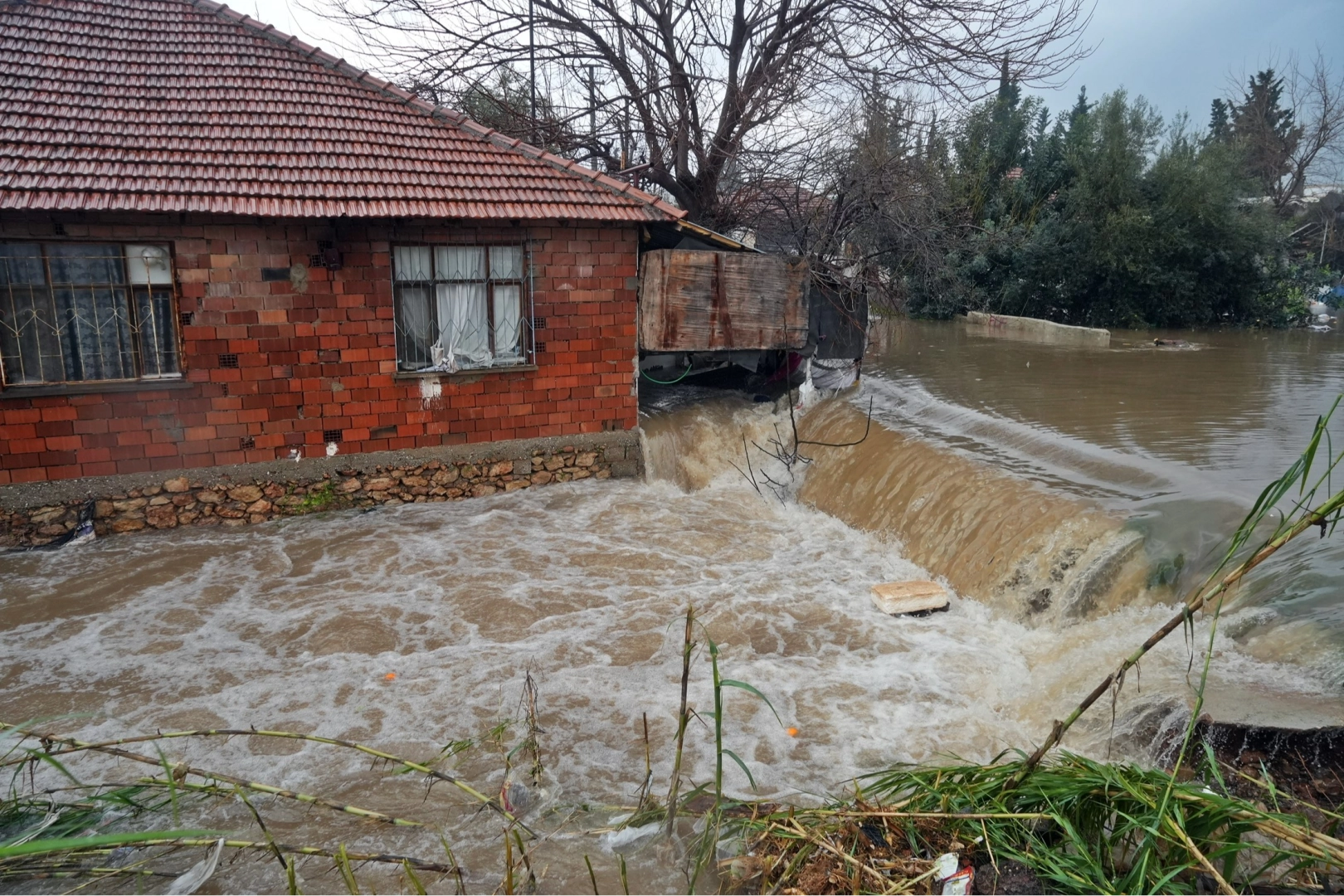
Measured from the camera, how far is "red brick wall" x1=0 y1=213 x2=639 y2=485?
8352 millimetres

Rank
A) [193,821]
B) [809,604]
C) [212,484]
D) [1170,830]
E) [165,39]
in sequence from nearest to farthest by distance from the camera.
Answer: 1. [1170,830]
2. [193,821]
3. [809,604]
4. [212,484]
5. [165,39]

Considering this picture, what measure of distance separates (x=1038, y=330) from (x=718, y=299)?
42.0ft

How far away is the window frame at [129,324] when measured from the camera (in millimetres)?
8031

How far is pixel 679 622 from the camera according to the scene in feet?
23.5

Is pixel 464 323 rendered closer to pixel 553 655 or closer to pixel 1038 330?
pixel 553 655

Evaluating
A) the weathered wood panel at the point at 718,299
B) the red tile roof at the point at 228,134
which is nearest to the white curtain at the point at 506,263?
the red tile roof at the point at 228,134

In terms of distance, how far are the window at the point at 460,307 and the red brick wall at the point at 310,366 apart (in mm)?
153

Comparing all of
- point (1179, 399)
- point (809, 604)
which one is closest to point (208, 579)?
point (809, 604)

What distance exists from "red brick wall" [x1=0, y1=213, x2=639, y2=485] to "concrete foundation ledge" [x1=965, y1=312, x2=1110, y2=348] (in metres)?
12.3

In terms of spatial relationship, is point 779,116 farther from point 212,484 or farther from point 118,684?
point 118,684

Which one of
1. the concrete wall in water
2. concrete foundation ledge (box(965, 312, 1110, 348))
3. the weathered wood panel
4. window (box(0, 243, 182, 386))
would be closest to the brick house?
window (box(0, 243, 182, 386))

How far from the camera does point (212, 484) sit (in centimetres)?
904

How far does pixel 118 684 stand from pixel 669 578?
4.47 meters

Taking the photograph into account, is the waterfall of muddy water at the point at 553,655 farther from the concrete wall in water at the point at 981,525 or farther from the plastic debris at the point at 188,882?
the plastic debris at the point at 188,882
